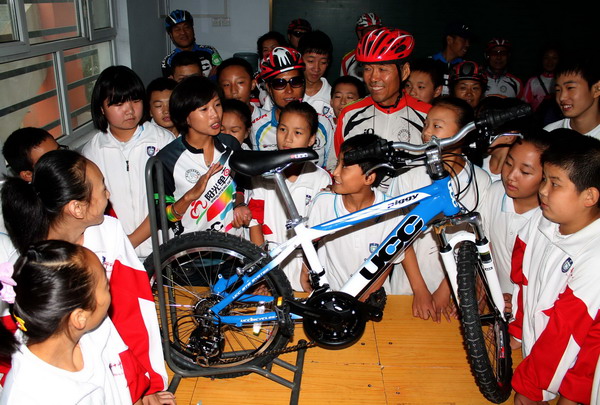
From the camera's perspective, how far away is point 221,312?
207 cm

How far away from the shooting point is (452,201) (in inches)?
73.5

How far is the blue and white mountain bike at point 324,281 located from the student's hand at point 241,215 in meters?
0.18

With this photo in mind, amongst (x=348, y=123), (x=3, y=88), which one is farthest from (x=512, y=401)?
(x=3, y=88)

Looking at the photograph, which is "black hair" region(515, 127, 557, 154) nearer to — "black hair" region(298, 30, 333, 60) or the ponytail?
the ponytail

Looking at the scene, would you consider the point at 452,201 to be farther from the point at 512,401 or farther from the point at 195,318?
the point at 195,318

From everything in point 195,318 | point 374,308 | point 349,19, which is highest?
point 349,19

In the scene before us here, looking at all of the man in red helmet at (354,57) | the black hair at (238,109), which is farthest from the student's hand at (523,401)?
the man in red helmet at (354,57)

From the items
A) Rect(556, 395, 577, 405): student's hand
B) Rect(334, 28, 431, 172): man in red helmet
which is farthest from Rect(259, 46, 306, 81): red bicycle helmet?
Rect(556, 395, 577, 405): student's hand

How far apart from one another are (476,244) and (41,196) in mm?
1583

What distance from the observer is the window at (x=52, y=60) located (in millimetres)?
2963

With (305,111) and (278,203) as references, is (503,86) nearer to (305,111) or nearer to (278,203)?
(305,111)

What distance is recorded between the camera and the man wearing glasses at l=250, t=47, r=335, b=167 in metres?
3.03

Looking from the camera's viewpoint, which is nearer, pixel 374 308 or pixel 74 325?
pixel 74 325

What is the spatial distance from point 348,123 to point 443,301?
1159 millimetres
